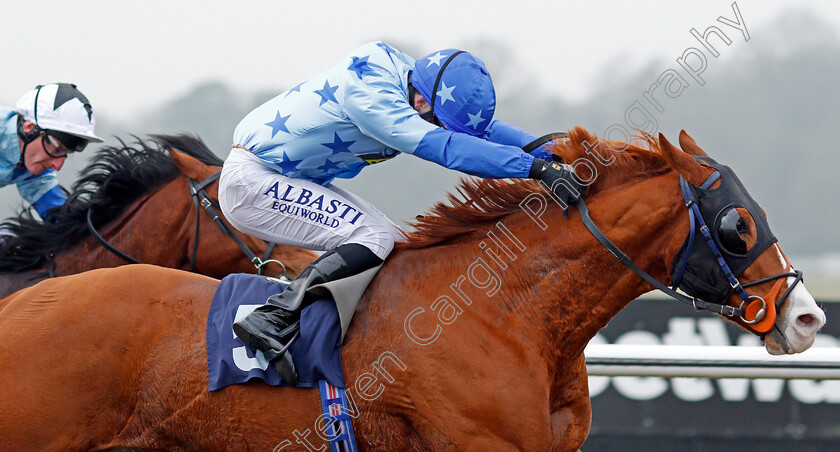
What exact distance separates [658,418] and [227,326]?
296cm

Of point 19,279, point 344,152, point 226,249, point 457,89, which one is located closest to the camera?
point 457,89

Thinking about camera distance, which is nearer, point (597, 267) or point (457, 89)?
point (597, 267)

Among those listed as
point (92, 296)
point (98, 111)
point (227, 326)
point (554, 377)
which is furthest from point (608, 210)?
point (98, 111)

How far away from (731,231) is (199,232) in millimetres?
2612

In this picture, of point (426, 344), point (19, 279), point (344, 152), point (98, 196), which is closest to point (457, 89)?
point (344, 152)

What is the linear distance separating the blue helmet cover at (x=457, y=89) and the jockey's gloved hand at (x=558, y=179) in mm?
338

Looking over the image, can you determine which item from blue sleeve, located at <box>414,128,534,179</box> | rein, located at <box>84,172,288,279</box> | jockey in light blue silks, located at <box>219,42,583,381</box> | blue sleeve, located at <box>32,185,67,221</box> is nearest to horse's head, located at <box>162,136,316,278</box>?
rein, located at <box>84,172,288,279</box>

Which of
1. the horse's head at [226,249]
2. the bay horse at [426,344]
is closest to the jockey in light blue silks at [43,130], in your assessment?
the horse's head at [226,249]

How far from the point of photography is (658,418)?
4.60 meters

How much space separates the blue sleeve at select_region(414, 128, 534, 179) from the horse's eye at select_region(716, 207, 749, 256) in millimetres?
607

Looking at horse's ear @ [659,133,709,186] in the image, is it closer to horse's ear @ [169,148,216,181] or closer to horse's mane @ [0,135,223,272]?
horse's ear @ [169,148,216,181]

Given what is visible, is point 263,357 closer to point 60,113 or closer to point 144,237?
point 144,237

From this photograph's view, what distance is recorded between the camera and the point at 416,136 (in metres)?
2.61

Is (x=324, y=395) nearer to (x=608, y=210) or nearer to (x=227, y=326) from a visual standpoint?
(x=227, y=326)
